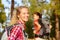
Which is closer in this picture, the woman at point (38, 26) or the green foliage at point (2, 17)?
the woman at point (38, 26)

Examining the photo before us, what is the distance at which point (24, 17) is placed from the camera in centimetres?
187

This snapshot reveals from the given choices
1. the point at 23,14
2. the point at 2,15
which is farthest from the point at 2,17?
the point at 23,14

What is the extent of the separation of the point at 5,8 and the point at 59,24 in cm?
108

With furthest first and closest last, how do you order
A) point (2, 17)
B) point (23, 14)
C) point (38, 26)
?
point (2, 17) → point (38, 26) → point (23, 14)

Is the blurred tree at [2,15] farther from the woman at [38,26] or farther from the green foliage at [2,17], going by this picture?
the woman at [38,26]

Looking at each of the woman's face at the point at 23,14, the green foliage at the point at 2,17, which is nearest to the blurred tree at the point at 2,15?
the green foliage at the point at 2,17

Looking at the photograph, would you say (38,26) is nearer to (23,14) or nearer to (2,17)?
(23,14)

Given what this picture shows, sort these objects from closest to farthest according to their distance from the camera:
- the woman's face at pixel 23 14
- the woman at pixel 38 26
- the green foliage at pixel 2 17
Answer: the woman's face at pixel 23 14, the woman at pixel 38 26, the green foliage at pixel 2 17

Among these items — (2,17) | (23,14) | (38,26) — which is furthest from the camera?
(2,17)

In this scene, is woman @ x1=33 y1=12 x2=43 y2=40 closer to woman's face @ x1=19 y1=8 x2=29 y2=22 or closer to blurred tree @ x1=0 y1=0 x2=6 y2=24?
woman's face @ x1=19 y1=8 x2=29 y2=22

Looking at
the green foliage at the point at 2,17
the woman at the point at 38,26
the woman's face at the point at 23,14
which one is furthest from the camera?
the green foliage at the point at 2,17

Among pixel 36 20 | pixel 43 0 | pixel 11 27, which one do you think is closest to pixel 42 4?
pixel 43 0

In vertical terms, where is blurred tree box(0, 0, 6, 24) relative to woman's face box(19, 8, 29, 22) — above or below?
below

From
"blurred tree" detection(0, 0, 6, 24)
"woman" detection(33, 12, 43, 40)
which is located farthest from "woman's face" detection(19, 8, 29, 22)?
"blurred tree" detection(0, 0, 6, 24)
